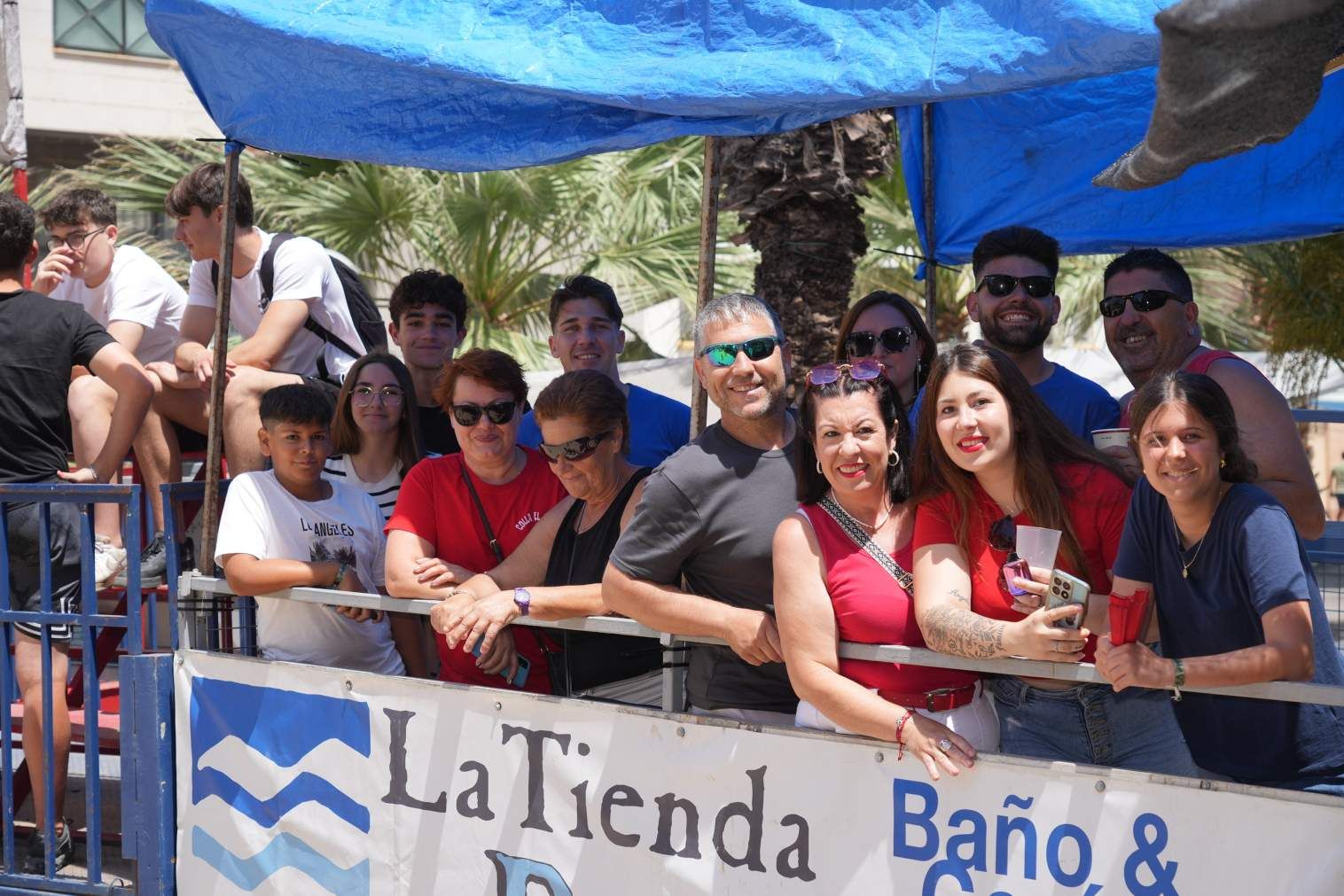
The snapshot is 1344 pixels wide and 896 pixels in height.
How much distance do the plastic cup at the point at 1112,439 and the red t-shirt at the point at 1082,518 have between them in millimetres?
325

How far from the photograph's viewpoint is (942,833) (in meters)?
3.25

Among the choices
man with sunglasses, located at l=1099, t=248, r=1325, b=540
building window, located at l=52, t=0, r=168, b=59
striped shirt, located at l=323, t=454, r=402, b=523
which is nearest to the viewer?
man with sunglasses, located at l=1099, t=248, r=1325, b=540

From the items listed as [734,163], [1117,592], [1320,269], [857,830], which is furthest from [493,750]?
[1320,269]

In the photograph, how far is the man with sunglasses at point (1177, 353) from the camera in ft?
12.0

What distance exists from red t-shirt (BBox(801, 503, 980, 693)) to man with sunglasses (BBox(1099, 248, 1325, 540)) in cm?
74

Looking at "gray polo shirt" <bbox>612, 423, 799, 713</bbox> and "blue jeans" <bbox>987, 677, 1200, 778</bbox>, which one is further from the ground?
"gray polo shirt" <bbox>612, 423, 799, 713</bbox>

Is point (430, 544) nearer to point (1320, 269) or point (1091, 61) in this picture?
point (1091, 61)

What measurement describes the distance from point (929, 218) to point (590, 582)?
2893 millimetres

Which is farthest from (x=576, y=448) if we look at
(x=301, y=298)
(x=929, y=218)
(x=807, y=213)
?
(x=807, y=213)

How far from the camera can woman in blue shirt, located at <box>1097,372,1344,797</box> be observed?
2930mm

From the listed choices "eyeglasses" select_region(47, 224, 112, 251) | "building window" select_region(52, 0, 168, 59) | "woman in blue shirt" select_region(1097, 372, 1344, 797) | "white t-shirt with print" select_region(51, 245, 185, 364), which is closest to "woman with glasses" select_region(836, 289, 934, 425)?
"woman in blue shirt" select_region(1097, 372, 1344, 797)

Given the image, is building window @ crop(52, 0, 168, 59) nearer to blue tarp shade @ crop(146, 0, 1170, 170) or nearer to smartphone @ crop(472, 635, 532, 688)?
blue tarp shade @ crop(146, 0, 1170, 170)

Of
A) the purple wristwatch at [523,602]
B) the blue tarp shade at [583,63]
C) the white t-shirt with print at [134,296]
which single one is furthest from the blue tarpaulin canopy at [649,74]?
the white t-shirt with print at [134,296]

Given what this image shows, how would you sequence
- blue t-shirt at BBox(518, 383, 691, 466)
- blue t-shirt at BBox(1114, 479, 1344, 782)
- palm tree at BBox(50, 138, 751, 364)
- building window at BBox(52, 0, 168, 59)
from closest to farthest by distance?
blue t-shirt at BBox(1114, 479, 1344, 782) < blue t-shirt at BBox(518, 383, 691, 466) < palm tree at BBox(50, 138, 751, 364) < building window at BBox(52, 0, 168, 59)
